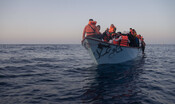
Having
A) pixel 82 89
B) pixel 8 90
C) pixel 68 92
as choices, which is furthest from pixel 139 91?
pixel 8 90

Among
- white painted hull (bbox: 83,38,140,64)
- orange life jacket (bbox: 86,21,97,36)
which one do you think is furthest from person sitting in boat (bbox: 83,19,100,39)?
white painted hull (bbox: 83,38,140,64)

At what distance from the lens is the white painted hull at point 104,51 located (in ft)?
24.7

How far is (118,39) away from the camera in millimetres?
8727

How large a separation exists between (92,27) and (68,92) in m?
5.20

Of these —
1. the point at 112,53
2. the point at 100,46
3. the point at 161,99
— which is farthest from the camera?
the point at 112,53

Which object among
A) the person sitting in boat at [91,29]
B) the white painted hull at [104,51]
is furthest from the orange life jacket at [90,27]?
the white painted hull at [104,51]

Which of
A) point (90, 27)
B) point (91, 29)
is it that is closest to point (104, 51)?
point (91, 29)

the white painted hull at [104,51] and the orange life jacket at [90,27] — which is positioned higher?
the orange life jacket at [90,27]

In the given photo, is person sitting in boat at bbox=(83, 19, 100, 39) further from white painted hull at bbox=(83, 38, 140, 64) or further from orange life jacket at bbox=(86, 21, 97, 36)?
white painted hull at bbox=(83, 38, 140, 64)

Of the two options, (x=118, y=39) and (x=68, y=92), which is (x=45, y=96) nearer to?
(x=68, y=92)

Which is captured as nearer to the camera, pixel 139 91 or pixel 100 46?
pixel 139 91

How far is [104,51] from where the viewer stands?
793 cm

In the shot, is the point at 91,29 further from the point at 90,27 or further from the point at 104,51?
the point at 104,51

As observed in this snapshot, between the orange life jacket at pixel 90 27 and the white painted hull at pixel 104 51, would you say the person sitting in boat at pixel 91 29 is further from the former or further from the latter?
the white painted hull at pixel 104 51
